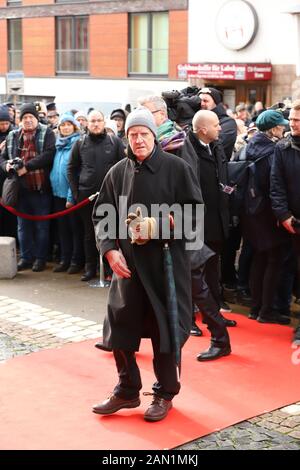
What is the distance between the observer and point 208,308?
6402mm

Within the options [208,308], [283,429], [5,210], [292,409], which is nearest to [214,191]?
[208,308]

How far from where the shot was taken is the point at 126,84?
30.8 m

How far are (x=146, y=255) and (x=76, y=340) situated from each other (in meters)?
2.31

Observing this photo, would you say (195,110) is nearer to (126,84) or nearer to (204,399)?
(204,399)

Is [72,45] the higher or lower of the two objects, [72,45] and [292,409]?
the higher

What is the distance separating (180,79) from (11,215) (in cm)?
1884

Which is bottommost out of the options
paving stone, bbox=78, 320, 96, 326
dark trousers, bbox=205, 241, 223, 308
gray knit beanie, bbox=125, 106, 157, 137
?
paving stone, bbox=78, 320, 96, 326

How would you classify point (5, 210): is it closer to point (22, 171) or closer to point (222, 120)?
point (22, 171)

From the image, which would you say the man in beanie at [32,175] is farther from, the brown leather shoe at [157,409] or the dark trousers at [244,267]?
the brown leather shoe at [157,409]

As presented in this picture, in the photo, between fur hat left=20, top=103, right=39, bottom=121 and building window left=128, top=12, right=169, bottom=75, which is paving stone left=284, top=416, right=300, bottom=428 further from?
building window left=128, top=12, right=169, bottom=75

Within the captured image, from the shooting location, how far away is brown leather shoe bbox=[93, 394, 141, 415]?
17.3 feet

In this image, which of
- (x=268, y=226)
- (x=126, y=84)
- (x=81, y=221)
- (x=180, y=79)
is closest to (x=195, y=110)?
(x=268, y=226)

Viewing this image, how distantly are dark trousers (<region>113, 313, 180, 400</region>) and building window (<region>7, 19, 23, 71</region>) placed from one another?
31283mm

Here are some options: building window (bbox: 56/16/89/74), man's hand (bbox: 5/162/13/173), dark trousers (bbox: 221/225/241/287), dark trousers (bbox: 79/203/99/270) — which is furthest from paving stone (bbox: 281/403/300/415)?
building window (bbox: 56/16/89/74)
